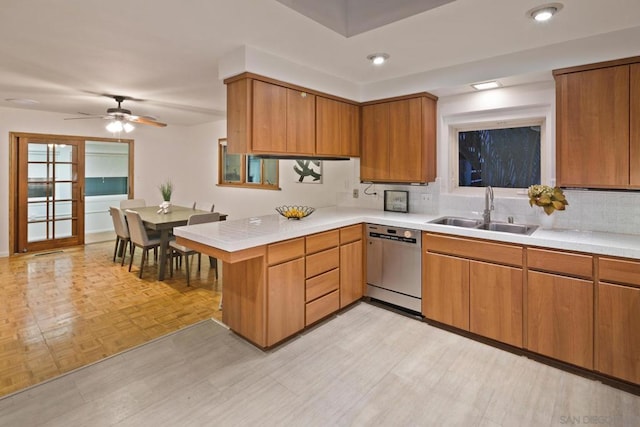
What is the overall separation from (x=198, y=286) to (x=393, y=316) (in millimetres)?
2305

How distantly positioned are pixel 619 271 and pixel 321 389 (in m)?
1.97

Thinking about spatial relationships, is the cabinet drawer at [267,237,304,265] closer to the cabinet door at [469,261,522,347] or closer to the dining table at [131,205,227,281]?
the cabinet door at [469,261,522,347]

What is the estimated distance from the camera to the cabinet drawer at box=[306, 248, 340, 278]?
9.45 ft

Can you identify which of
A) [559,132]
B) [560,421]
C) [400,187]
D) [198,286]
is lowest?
[560,421]

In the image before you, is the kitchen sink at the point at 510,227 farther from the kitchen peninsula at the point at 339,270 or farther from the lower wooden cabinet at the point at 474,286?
the lower wooden cabinet at the point at 474,286

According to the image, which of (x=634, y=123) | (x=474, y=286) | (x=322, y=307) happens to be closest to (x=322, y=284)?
(x=322, y=307)

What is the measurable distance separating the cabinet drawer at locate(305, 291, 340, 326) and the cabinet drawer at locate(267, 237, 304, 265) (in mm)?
483

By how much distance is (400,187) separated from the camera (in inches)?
150

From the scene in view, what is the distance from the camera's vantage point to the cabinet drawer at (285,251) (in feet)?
8.31

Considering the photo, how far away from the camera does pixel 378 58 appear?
2873 mm

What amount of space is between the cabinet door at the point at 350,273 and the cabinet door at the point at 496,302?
107cm

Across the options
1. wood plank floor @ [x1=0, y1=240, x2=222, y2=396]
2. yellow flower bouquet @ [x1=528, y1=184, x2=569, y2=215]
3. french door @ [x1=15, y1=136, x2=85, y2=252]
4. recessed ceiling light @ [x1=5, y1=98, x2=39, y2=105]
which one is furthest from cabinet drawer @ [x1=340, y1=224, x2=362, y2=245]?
french door @ [x1=15, y1=136, x2=85, y2=252]

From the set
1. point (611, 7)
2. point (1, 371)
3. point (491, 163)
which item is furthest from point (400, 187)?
point (1, 371)

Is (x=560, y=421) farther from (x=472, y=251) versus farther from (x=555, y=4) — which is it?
(x=555, y=4)
